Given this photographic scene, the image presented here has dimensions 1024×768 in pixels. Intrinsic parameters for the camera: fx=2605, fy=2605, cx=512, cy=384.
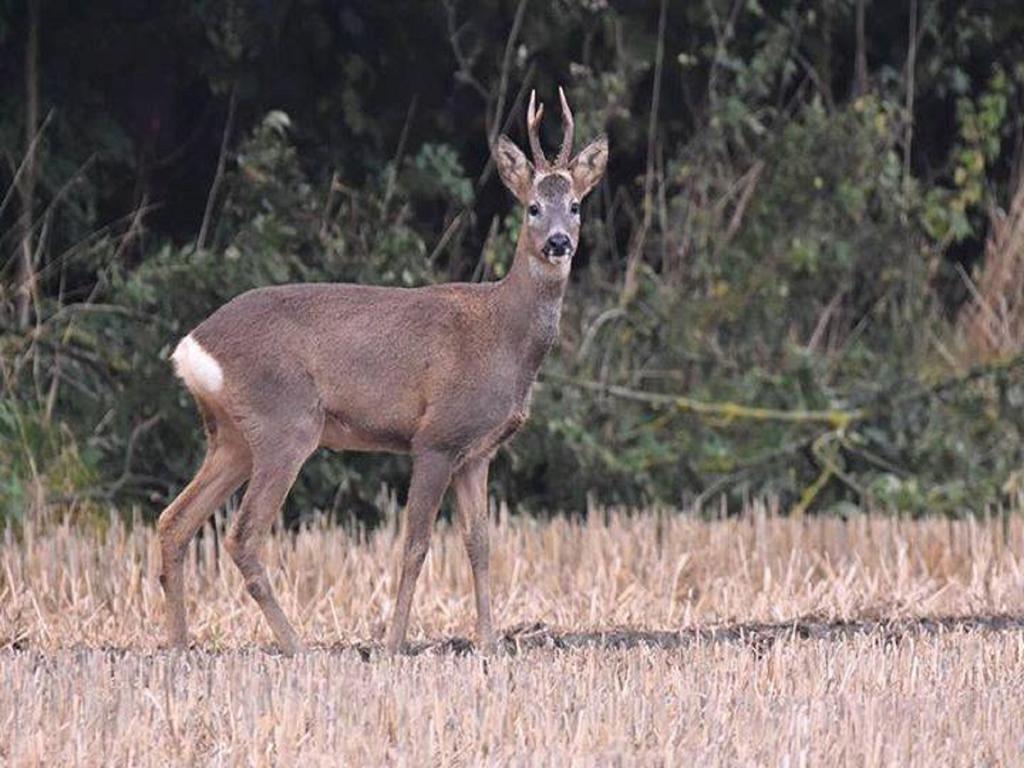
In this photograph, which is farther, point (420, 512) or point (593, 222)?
point (593, 222)

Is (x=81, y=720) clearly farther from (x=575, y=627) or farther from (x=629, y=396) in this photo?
(x=629, y=396)

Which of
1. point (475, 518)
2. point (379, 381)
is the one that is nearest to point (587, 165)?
point (379, 381)

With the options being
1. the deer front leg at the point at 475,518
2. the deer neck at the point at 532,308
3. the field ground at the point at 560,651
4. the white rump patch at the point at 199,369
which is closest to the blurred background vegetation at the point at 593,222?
the field ground at the point at 560,651

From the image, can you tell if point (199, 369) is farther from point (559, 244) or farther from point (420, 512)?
point (559, 244)

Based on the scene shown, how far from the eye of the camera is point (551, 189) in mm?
8070

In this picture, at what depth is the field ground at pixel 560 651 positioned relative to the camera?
19.3 ft

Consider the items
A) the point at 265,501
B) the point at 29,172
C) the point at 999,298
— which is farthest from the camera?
the point at 999,298

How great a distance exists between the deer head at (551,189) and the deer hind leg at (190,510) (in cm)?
113

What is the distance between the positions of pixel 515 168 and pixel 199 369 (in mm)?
1183

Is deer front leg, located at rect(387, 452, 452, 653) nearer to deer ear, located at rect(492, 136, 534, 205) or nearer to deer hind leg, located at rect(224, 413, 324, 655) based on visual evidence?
deer hind leg, located at rect(224, 413, 324, 655)

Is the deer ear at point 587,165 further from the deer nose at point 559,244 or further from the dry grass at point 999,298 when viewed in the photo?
the dry grass at point 999,298

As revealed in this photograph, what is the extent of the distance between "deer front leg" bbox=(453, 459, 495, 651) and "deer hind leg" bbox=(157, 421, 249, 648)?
69 cm

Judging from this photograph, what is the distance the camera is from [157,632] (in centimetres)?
847

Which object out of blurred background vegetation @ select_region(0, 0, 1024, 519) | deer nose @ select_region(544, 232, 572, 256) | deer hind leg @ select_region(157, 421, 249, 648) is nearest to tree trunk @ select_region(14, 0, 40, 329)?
blurred background vegetation @ select_region(0, 0, 1024, 519)
